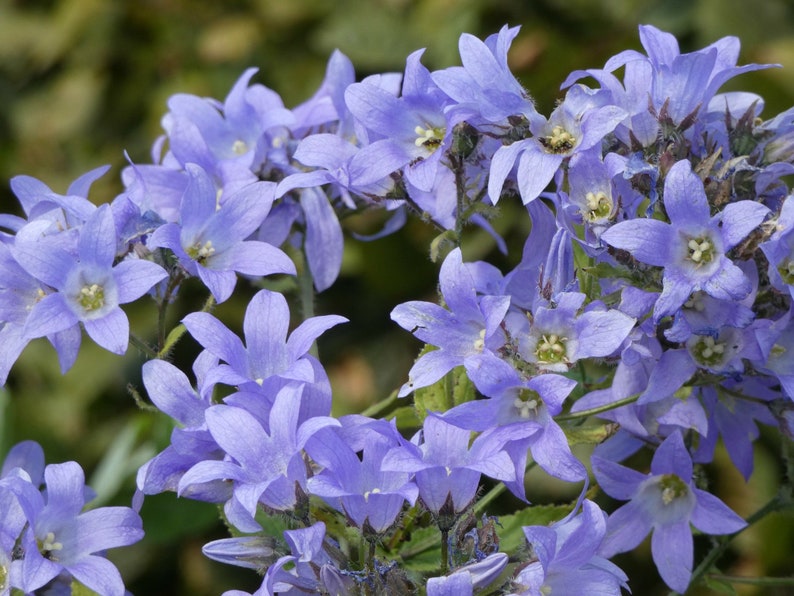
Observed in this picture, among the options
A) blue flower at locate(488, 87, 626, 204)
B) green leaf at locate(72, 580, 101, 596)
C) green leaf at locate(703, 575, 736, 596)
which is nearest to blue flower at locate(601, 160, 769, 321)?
blue flower at locate(488, 87, 626, 204)

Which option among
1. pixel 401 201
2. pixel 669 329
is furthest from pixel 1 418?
pixel 669 329

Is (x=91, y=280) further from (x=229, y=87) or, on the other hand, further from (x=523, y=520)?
(x=229, y=87)

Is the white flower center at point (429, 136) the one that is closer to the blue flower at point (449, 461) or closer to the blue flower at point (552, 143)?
the blue flower at point (552, 143)

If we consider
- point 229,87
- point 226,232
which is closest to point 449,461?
point 226,232

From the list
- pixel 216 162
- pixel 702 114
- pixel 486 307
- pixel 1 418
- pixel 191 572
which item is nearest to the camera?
pixel 486 307

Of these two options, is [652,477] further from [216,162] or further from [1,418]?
[1,418]

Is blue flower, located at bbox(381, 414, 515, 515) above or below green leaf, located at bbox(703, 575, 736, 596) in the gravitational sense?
above

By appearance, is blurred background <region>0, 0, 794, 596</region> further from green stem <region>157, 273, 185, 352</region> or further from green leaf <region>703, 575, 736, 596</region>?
green leaf <region>703, 575, 736, 596</region>

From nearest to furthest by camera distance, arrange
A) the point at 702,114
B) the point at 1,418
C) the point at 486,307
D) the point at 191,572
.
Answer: the point at 486,307
the point at 702,114
the point at 1,418
the point at 191,572

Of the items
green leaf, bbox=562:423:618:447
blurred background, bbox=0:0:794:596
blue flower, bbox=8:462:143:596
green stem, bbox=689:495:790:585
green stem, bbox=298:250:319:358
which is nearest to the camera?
blue flower, bbox=8:462:143:596
